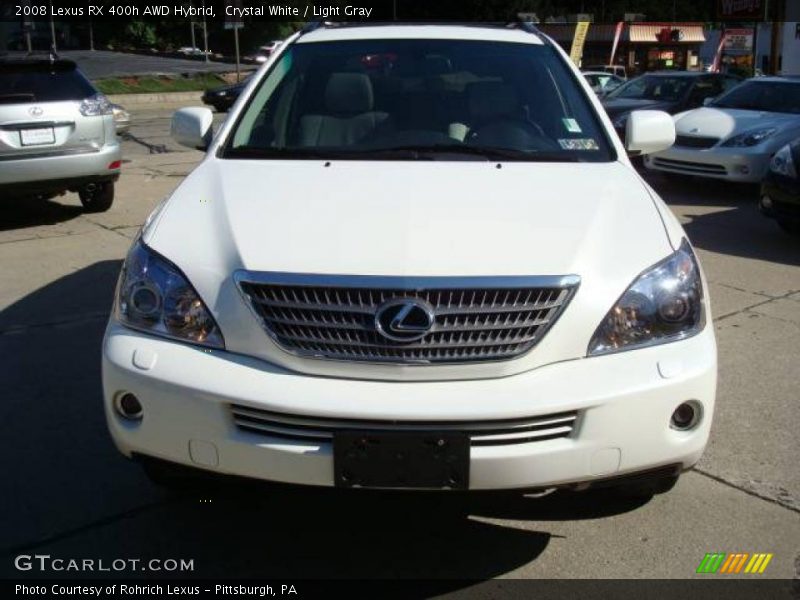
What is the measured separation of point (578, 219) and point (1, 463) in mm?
2489

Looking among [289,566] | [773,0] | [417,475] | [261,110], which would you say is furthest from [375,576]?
[773,0]

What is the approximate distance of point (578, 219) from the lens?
2928 millimetres

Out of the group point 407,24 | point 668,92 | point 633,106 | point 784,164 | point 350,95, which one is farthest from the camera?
point 668,92

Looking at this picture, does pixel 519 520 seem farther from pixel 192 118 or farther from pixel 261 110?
pixel 192 118

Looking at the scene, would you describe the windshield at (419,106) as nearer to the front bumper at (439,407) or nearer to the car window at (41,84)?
the front bumper at (439,407)

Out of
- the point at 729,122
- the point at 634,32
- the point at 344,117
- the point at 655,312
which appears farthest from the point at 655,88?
the point at 634,32

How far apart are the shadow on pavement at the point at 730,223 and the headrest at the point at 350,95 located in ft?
14.9

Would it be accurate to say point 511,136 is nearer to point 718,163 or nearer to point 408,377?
point 408,377

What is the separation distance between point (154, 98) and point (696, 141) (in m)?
23.9

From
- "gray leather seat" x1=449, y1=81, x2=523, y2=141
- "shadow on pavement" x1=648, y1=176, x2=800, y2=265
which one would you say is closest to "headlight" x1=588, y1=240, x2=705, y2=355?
"gray leather seat" x1=449, y1=81, x2=523, y2=141

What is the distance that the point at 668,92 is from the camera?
45.0 feet

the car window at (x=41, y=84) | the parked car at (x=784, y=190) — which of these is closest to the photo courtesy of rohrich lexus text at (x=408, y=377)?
the parked car at (x=784, y=190)

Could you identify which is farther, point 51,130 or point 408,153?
point 51,130

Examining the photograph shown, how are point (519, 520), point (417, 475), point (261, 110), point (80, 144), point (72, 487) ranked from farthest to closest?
point (80, 144), point (261, 110), point (72, 487), point (519, 520), point (417, 475)
